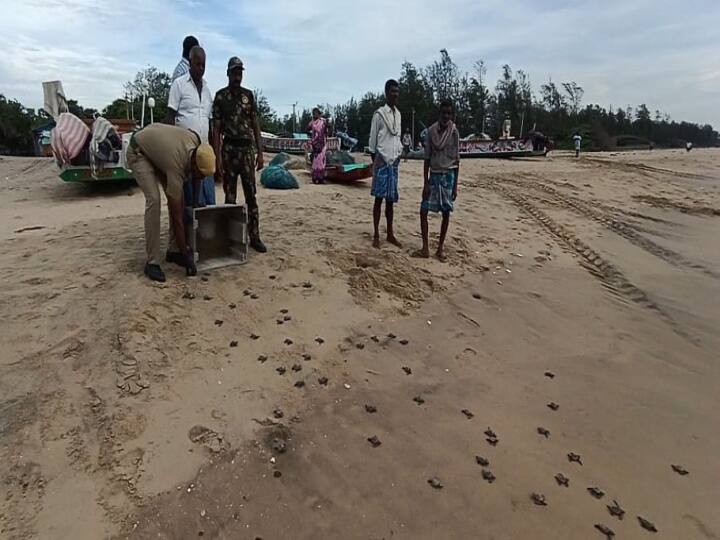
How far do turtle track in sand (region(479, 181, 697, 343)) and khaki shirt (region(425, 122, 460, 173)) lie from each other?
2.07 m

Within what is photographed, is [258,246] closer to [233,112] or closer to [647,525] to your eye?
[233,112]

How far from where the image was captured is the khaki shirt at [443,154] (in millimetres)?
5609

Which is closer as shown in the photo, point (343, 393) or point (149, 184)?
point (343, 393)

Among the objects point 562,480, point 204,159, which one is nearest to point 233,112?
point 204,159

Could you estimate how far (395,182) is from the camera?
5.75 metres

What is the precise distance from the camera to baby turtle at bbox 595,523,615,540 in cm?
252

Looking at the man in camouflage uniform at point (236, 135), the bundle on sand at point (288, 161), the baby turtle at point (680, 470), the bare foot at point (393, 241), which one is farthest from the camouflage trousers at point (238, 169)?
the bundle on sand at point (288, 161)

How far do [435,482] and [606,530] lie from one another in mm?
793

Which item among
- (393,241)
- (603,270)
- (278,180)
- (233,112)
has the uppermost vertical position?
(233,112)

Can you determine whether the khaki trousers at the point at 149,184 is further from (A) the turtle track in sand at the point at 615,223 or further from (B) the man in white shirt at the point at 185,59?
A: (A) the turtle track in sand at the point at 615,223

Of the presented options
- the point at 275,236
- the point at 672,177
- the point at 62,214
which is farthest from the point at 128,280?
the point at 672,177

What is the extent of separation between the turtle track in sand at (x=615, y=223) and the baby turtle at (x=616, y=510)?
470cm

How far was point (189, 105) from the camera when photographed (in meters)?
4.50

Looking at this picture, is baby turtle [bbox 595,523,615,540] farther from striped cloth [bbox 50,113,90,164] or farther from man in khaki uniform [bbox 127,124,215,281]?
striped cloth [bbox 50,113,90,164]
